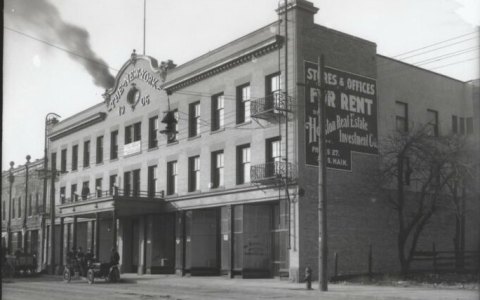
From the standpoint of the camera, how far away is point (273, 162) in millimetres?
26625

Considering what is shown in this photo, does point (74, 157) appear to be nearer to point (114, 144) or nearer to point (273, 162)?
point (114, 144)

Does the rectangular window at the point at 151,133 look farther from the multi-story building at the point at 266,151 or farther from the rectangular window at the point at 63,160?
the rectangular window at the point at 63,160

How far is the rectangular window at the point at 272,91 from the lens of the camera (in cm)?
2675

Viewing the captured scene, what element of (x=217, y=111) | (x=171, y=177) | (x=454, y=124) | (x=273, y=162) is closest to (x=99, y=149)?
(x=171, y=177)

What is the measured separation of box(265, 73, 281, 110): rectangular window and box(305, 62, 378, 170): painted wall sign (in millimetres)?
1365

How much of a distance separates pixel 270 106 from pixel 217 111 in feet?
15.9

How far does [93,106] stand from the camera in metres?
43.2

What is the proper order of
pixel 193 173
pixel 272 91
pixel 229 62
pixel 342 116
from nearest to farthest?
pixel 272 91 → pixel 342 116 → pixel 229 62 → pixel 193 173

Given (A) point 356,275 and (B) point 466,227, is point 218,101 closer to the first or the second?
(A) point 356,275

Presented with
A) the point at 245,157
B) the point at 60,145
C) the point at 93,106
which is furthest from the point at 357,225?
the point at 60,145

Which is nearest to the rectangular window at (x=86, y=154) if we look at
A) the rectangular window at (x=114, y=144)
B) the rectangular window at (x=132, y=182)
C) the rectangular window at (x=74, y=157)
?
the rectangular window at (x=74, y=157)

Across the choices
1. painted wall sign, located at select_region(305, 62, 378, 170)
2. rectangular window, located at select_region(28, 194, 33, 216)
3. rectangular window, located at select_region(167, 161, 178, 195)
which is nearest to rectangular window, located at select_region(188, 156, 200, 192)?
rectangular window, located at select_region(167, 161, 178, 195)

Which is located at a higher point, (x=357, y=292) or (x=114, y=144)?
(x=114, y=144)

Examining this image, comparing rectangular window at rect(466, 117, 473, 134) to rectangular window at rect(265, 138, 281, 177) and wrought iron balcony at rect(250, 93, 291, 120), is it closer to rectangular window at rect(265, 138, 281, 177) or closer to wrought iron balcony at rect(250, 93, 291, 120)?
rectangular window at rect(265, 138, 281, 177)
